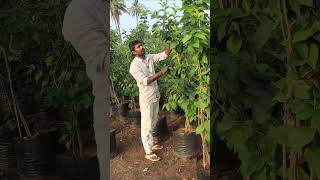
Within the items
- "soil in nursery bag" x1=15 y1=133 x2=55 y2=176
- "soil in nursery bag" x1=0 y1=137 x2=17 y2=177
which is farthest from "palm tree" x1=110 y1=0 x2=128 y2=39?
"soil in nursery bag" x1=0 y1=137 x2=17 y2=177

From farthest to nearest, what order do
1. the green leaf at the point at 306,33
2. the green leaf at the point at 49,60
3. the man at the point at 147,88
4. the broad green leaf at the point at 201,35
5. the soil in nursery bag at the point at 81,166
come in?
the green leaf at the point at 49,60 < the soil in nursery bag at the point at 81,166 < the man at the point at 147,88 < the broad green leaf at the point at 201,35 < the green leaf at the point at 306,33

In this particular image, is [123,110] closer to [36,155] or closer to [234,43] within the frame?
[234,43]

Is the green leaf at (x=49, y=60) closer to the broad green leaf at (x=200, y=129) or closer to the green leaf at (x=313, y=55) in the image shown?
the broad green leaf at (x=200, y=129)

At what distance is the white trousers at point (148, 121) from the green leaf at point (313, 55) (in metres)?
0.90

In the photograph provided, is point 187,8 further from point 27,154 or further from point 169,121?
point 27,154

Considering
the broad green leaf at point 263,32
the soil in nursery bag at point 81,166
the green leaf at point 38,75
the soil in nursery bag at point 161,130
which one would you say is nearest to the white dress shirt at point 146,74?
the soil in nursery bag at point 161,130

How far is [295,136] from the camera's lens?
109 centimetres

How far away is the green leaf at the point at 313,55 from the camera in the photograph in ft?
3.41

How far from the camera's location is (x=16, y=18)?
8.16ft

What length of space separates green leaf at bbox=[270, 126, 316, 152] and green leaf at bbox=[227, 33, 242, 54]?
0.28 m

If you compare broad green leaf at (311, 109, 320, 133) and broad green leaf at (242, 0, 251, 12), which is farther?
broad green leaf at (242, 0, 251, 12)

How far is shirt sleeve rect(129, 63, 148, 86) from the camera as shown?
1.78m

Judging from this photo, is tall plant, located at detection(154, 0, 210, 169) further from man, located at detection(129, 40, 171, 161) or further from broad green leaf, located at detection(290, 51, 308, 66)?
broad green leaf, located at detection(290, 51, 308, 66)

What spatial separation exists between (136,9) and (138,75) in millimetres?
315
